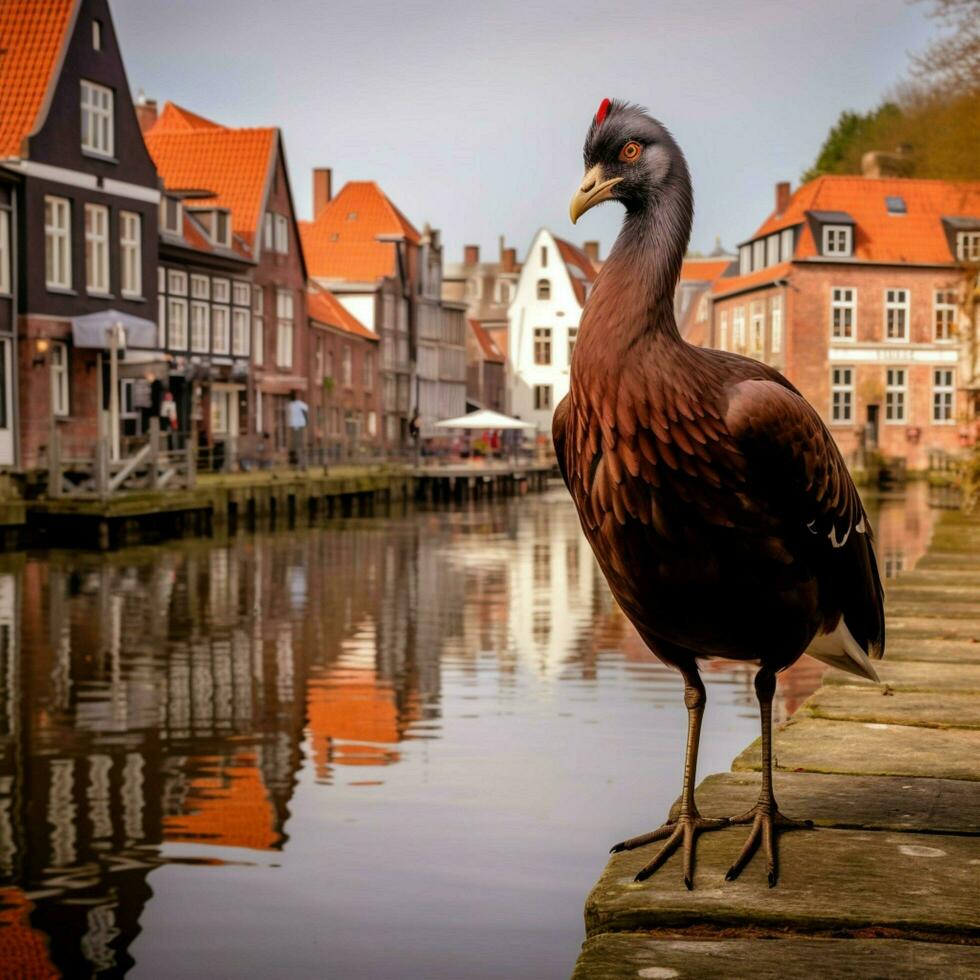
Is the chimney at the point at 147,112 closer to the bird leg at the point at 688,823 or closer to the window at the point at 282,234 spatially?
the window at the point at 282,234

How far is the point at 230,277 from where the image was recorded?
1924 inches

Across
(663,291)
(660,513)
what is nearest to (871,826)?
(660,513)

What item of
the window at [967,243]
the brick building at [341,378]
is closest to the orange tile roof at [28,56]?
the brick building at [341,378]

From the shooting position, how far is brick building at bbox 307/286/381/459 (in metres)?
60.5

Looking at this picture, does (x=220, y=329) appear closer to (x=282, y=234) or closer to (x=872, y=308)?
(x=282, y=234)

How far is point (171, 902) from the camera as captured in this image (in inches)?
315

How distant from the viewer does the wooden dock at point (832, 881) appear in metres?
2.87

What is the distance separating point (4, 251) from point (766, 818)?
3362 centimetres

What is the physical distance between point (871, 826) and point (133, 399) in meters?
37.7

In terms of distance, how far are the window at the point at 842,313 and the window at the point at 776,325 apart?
2186mm

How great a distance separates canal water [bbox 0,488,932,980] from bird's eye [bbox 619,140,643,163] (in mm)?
4852

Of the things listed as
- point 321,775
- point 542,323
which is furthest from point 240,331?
point 542,323

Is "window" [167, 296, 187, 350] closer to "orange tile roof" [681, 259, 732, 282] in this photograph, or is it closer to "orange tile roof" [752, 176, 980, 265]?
"orange tile roof" [752, 176, 980, 265]

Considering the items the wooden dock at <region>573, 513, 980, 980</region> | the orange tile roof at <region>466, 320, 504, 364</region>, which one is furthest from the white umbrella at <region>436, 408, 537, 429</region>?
the wooden dock at <region>573, 513, 980, 980</region>
